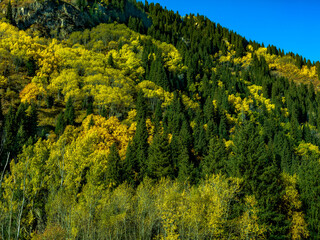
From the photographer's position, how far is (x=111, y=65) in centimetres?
9894

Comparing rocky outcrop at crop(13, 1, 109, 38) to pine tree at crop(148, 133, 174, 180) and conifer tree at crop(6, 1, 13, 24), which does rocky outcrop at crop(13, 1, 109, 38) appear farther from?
pine tree at crop(148, 133, 174, 180)

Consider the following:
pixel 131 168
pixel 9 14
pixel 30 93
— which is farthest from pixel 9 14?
pixel 131 168

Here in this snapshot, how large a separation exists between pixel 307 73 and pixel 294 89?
35860 millimetres

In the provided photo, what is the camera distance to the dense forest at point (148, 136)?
26.4m

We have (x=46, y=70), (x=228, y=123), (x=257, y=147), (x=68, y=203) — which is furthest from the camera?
(x=228, y=123)

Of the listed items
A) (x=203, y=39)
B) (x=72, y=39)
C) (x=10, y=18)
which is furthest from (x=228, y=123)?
(x=10, y=18)

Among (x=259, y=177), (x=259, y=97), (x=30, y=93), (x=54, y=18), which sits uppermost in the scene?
(x=54, y=18)

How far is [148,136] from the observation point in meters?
62.5

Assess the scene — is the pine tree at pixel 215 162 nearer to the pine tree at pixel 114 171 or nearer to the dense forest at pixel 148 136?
the dense forest at pixel 148 136

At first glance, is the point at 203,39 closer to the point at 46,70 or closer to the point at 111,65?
the point at 111,65

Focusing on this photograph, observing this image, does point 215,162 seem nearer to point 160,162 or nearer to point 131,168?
point 160,162

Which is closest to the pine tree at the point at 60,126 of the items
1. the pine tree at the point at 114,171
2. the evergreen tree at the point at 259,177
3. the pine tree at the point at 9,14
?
the pine tree at the point at 114,171

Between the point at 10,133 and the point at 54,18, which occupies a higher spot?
the point at 54,18

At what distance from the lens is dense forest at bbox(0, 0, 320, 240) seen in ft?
86.5
